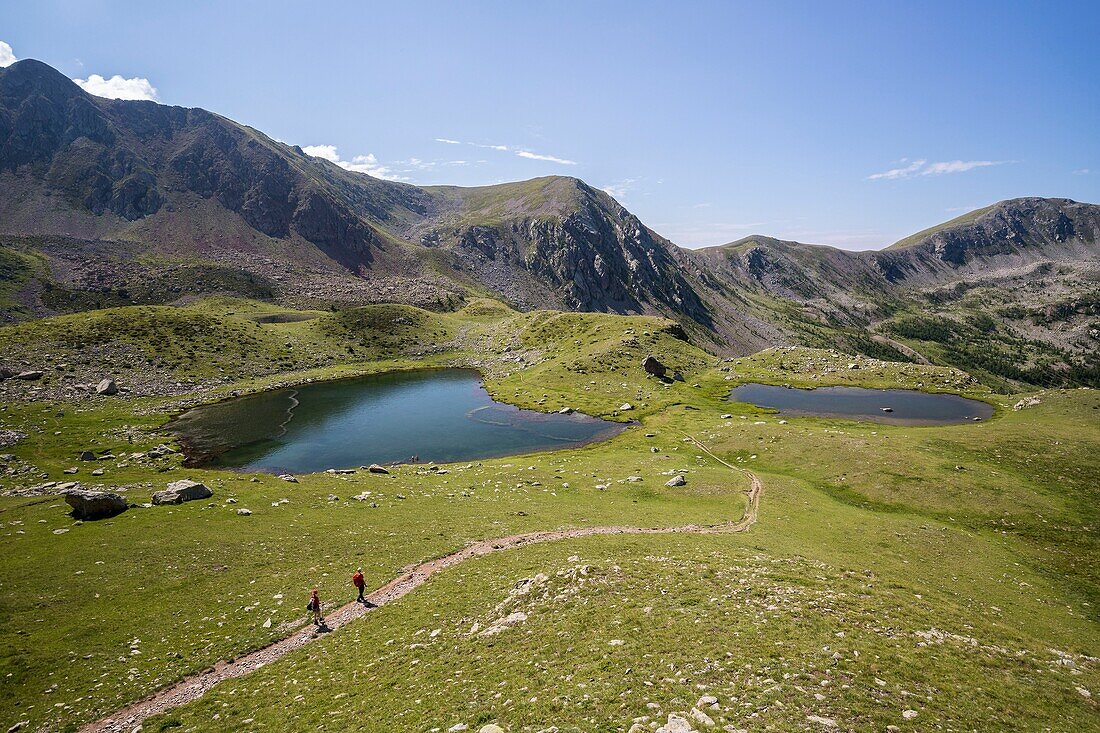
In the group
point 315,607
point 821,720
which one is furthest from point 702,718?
point 315,607

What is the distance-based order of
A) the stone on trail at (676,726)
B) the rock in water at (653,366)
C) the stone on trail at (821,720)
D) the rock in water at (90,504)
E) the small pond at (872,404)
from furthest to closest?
1. the rock in water at (653,366)
2. the small pond at (872,404)
3. the rock in water at (90,504)
4. the stone on trail at (821,720)
5. the stone on trail at (676,726)

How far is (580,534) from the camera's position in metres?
36.7

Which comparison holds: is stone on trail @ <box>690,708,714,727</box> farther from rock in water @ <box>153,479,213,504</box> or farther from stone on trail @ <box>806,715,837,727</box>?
rock in water @ <box>153,479,213,504</box>

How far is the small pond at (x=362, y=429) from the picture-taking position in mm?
70062

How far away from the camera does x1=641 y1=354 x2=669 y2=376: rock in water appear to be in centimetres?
12225

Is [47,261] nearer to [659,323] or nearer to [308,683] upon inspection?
[659,323]

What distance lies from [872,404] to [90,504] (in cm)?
12280

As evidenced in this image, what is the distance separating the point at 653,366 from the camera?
12256cm

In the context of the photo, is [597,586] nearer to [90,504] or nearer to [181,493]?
[181,493]

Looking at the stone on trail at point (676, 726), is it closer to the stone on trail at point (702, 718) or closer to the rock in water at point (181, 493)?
the stone on trail at point (702, 718)

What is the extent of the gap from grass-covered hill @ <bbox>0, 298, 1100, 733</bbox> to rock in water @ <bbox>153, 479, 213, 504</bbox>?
153 centimetres

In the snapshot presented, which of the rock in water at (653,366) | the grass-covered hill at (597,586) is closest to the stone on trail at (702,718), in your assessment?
the grass-covered hill at (597,586)

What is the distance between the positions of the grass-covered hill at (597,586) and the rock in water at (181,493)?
153cm

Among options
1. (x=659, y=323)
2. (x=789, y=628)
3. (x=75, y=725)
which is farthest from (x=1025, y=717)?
(x=659, y=323)
